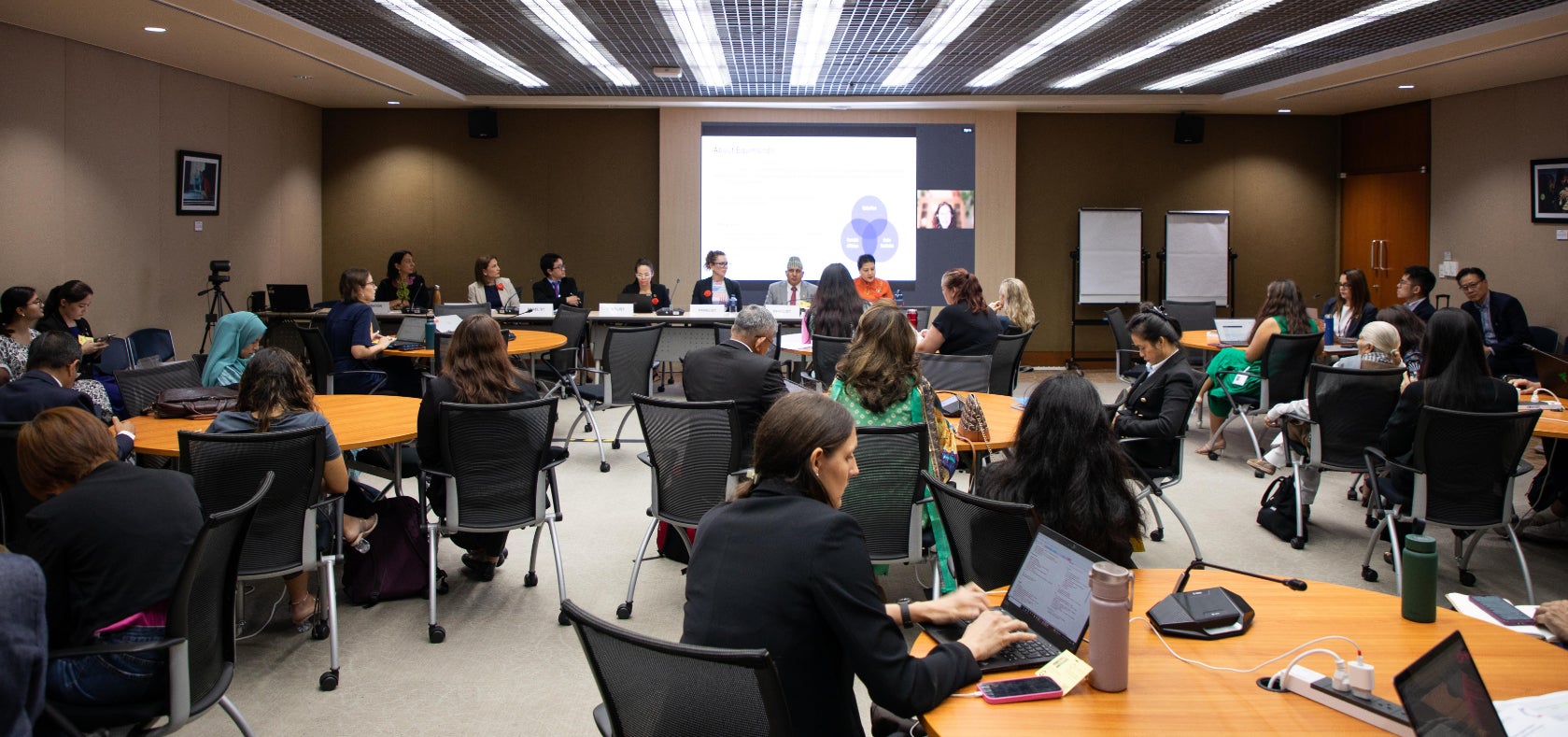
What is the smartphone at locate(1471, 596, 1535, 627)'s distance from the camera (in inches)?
89.2

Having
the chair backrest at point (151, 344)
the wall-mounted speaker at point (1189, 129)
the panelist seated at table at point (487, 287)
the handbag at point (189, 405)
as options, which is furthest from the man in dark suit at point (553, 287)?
the wall-mounted speaker at point (1189, 129)

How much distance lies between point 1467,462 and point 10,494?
5.36 meters

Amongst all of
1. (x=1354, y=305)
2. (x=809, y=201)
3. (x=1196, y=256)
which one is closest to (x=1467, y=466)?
(x=1354, y=305)

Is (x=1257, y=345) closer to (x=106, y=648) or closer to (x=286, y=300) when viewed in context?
(x=106, y=648)

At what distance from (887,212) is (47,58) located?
8.03m

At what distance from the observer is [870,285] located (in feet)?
31.3

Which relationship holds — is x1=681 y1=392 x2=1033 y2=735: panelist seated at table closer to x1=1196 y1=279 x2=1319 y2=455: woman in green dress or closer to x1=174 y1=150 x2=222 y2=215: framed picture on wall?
x1=1196 y1=279 x2=1319 y2=455: woman in green dress

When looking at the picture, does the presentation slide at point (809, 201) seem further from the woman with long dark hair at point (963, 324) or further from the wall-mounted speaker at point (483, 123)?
the woman with long dark hair at point (963, 324)

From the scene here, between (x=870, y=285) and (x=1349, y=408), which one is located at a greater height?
(x=870, y=285)

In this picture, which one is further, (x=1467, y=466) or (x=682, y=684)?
(x=1467, y=466)

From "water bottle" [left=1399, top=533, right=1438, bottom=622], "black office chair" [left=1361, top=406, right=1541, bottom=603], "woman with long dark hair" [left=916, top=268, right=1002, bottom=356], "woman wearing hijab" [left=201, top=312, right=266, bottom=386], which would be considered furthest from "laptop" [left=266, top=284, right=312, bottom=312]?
"water bottle" [left=1399, top=533, right=1438, bottom=622]

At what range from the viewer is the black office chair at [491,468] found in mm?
3904

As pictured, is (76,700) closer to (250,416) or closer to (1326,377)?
(250,416)

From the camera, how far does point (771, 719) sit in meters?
1.60
